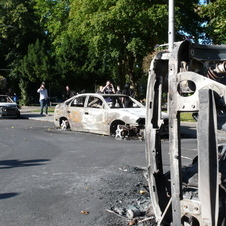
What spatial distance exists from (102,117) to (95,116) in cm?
35

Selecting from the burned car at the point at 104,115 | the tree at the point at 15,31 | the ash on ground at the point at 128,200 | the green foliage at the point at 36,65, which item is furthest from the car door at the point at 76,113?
the tree at the point at 15,31

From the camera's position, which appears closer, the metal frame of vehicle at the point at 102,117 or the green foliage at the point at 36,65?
the metal frame of vehicle at the point at 102,117


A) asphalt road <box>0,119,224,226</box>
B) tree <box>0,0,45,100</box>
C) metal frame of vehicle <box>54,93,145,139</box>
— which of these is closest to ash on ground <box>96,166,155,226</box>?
asphalt road <box>0,119,224,226</box>

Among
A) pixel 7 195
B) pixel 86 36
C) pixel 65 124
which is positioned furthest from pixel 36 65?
pixel 7 195

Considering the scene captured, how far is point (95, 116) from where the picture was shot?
40.1ft

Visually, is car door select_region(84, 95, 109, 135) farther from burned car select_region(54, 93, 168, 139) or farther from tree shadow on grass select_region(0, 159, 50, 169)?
tree shadow on grass select_region(0, 159, 50, 169)

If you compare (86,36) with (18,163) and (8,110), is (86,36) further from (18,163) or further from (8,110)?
(18,163)

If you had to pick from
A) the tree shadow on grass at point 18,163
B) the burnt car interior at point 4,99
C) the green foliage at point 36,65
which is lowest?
the tree shadow on grass at point 18,163

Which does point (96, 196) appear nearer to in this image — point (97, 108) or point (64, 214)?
point (64, 214)

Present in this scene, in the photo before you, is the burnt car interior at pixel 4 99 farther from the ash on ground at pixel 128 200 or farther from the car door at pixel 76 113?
the ash on ground at pixel 128 200

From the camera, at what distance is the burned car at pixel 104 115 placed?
11336 millimetres

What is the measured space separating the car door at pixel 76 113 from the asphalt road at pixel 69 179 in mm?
1962

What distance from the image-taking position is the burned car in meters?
11.3

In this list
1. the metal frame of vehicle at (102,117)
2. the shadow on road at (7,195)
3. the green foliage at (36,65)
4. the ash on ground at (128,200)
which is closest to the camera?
the ash on ground at (128,200)
